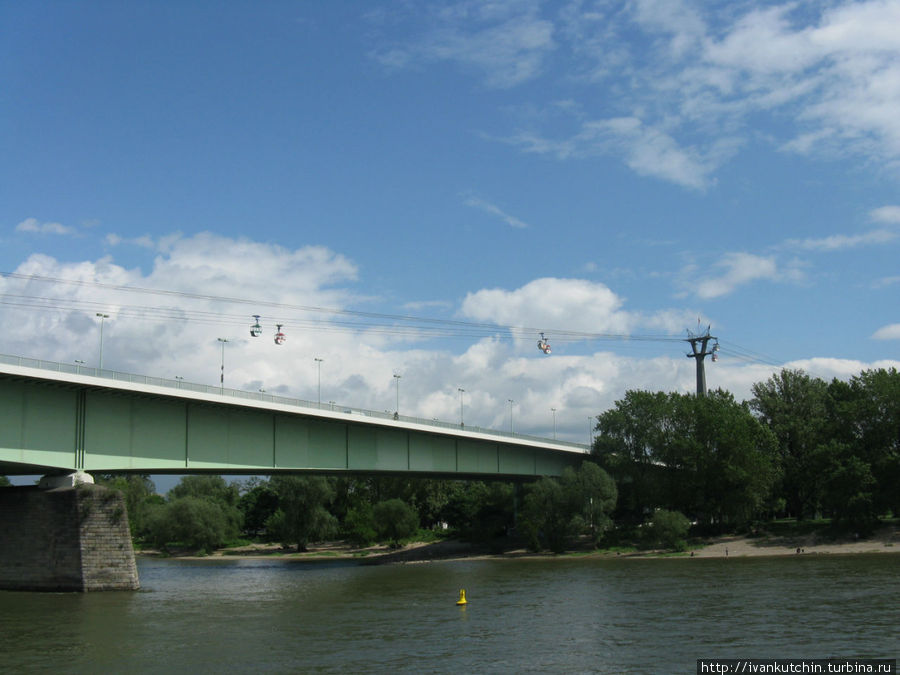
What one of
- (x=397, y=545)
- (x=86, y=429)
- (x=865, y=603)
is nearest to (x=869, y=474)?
(x=865, y=603)

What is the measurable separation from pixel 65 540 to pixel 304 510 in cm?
6126

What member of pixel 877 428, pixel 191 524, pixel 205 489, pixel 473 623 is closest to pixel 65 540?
pixel 473 623

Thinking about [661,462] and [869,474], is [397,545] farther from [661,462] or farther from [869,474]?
[869,474]

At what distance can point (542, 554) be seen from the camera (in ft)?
298

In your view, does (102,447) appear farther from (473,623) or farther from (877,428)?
(877,428)

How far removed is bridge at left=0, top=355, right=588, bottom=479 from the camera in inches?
1892

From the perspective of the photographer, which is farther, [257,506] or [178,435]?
[257,506]

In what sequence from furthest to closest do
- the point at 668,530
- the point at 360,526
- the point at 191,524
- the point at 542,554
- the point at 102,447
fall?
1. the point at 360,526
2. the point at 191,524
3. the point at 542,554
4. the point at 668,530
5. the point at 102,447

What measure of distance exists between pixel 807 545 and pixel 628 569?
79.8ft

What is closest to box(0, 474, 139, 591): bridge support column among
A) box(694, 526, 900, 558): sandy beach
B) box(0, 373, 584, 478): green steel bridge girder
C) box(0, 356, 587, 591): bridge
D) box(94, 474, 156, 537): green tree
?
box(0, 356, 587, 591): bridge

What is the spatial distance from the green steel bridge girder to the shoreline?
2004 cm

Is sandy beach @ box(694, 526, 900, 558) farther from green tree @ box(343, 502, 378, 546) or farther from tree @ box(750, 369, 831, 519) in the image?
green tree @ box(343, 502, 378, 546)

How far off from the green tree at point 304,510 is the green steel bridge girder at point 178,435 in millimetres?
31659

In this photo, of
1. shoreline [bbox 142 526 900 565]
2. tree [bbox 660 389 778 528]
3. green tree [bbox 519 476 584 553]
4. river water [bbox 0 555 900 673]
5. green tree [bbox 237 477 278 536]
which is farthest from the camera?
green tree [bbox 237 477 278 536]
